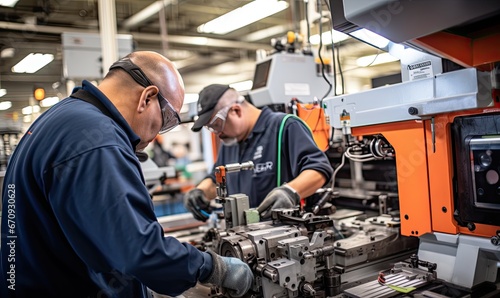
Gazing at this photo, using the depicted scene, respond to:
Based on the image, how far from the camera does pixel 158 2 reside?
20.8ft

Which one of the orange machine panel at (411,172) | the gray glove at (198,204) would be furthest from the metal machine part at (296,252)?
the gray glove at (198,204)

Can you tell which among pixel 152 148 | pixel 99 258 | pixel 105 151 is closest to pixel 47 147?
pixel 105 151

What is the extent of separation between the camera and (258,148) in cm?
243

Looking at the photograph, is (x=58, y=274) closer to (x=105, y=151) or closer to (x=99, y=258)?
(x=99, y=258)

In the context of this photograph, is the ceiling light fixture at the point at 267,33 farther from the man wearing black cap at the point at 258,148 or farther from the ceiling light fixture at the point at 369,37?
the ceiling light fixture at the point at 369,37

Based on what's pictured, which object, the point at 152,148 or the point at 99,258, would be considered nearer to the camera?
the point at 99,258

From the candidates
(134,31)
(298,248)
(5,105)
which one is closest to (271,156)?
(298,248)

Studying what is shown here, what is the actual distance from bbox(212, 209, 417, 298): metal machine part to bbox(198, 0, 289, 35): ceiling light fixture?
4353 millimetres

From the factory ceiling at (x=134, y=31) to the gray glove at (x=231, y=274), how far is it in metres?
2.60

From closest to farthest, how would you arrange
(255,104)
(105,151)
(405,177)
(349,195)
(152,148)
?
(105,151)
(405,177)
(349,195)
(255,104)
(152,148)

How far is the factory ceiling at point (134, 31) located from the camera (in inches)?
204

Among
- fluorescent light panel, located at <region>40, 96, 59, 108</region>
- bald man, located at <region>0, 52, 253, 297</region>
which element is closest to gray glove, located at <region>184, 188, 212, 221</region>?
bald man, located at <region>0, 52, 253, 297</region>

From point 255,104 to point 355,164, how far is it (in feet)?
2.91

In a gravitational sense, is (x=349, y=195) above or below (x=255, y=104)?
below
